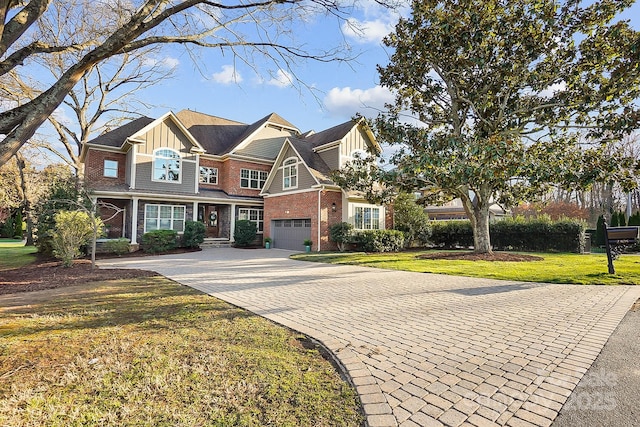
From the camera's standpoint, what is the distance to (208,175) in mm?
24031

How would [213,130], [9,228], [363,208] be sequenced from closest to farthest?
1. [363,208]
2. [213,130]
3. [9,228]

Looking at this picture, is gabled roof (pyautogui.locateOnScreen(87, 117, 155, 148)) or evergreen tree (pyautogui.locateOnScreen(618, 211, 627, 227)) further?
evergreen tree (pyautogui.locateOnScreen(618, 211, 627, 227))

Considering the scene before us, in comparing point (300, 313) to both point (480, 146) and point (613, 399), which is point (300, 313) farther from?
point (480, 146)

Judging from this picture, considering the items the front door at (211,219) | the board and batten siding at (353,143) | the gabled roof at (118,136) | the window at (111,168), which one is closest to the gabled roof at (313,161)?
the board and batten siding at (353,143)

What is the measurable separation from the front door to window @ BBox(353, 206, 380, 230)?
441 inches

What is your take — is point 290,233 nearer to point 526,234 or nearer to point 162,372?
point 526,234

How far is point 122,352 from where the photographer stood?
3742mm

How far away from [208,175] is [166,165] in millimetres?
3614

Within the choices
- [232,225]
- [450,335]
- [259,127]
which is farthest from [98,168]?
[450,335]

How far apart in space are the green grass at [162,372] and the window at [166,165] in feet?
53.0

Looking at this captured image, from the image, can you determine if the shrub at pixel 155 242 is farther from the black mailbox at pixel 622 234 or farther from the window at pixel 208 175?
the black mailbox at pixel 622 234

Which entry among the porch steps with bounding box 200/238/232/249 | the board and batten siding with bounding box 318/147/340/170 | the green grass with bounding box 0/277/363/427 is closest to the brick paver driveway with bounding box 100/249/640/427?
the green grass with bounding box 0/277/363/427

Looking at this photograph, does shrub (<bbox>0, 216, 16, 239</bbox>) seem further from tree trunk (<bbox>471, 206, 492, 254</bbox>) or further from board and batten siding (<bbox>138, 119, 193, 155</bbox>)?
tree trunk (<bbox>471, 206, 492, 254</bbox>)

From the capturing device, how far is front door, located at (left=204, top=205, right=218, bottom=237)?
80.9ft
